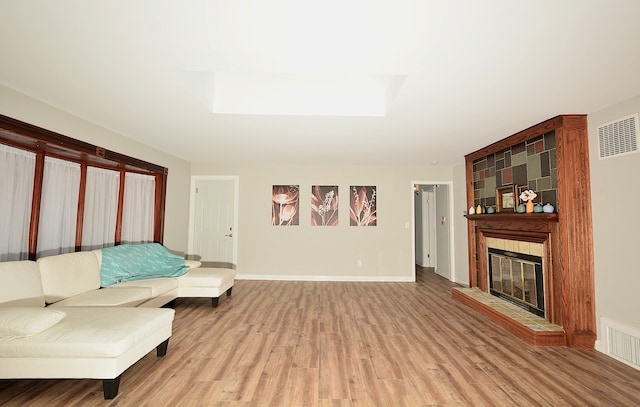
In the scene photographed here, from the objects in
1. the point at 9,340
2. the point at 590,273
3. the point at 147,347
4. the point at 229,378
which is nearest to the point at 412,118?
the point at 590,273

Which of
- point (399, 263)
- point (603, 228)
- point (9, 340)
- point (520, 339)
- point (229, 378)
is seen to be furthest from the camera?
point (399, 263)

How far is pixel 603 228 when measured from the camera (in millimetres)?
2613

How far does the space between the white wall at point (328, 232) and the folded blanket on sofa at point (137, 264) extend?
1648mm

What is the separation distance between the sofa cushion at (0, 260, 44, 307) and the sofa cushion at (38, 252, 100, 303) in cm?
9

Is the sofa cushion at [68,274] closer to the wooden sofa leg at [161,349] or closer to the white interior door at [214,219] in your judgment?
the wooden sofa leg at [161,349]

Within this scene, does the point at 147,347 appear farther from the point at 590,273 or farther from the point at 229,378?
the point at 590,273

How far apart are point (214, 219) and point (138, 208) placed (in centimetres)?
147

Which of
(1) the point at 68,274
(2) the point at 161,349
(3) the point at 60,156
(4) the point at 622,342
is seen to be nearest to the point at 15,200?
A: (3) the point at 60,156

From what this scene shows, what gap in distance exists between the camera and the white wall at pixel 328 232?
214 inches

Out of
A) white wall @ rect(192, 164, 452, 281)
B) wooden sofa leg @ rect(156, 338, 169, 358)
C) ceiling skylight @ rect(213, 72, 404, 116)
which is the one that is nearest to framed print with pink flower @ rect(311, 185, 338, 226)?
white wall @ rect(192, 164, 452, 281)

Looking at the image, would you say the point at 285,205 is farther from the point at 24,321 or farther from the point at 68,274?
the point at 24,321

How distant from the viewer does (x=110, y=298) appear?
2.67m

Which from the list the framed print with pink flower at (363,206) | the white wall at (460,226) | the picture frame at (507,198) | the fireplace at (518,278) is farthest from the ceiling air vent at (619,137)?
the framed print with pink flower at (363,206)

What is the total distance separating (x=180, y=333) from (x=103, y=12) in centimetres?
282
